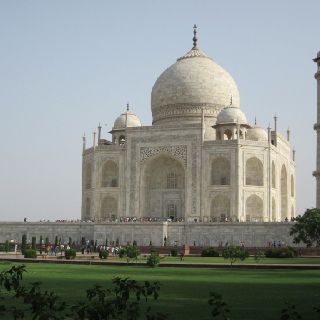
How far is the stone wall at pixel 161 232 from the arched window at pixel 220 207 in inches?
130

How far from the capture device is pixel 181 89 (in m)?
36.3

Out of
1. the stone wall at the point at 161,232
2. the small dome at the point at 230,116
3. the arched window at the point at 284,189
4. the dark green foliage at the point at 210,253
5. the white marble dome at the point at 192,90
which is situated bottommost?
the dark green foliage at the point at 210,253

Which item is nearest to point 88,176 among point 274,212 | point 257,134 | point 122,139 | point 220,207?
point 122,139

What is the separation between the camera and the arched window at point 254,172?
32.4 metres

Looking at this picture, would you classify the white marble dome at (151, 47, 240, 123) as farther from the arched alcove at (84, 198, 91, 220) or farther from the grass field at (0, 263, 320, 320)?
the grass field at (0, 263, 320, 320)

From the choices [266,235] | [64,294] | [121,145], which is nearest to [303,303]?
[64,294]

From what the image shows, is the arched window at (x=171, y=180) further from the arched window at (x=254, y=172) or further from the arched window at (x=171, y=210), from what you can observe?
the arched window at (x=254, y=172)

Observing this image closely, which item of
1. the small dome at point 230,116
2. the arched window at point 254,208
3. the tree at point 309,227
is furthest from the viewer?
the small dome at point 230,116

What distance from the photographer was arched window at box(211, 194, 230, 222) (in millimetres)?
31859

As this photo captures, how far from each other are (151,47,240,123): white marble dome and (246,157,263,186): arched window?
451cm

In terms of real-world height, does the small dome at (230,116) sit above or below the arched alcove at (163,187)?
above

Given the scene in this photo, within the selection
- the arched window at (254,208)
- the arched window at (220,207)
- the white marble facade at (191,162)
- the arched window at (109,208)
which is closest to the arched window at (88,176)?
the white marble facade at (191,162)

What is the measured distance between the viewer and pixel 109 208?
34625mm

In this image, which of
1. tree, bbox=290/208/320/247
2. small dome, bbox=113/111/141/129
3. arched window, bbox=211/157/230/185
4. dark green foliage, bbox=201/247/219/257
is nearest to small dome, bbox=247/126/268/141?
arched window, bbox=211/157/230/185
